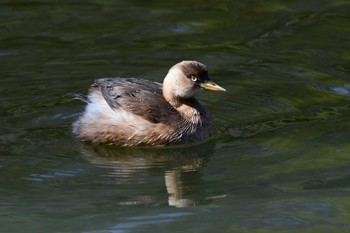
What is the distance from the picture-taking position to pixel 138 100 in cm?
757

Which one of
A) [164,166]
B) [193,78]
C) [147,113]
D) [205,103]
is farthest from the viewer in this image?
[205,103]

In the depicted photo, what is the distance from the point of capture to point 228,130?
7867 mm

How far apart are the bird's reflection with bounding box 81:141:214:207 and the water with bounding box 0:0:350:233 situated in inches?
0.6

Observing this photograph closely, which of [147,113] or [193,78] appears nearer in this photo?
[147,113]

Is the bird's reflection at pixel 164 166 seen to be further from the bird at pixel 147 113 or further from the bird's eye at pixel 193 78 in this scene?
the bird's eye at pixel 193 78

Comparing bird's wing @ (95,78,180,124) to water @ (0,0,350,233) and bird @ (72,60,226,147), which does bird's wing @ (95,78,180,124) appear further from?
water @ (0,0,350,233)

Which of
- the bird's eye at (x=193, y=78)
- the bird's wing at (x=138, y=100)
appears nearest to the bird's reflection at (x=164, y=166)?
the bird's wing at (x=138, y=100)

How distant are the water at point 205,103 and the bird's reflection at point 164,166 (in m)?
0.01

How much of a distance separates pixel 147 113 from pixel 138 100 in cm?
12

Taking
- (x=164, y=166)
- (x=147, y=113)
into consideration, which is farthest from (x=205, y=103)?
(x=164, y=166)

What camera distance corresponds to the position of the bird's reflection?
21.4 ft

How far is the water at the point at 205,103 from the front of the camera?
616 cm

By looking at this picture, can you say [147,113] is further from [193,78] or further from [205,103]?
[205,103]

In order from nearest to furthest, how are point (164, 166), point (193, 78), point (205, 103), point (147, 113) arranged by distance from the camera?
point (164, 166) → point (147, 113) → point (193, 78) → point (205, 103)
